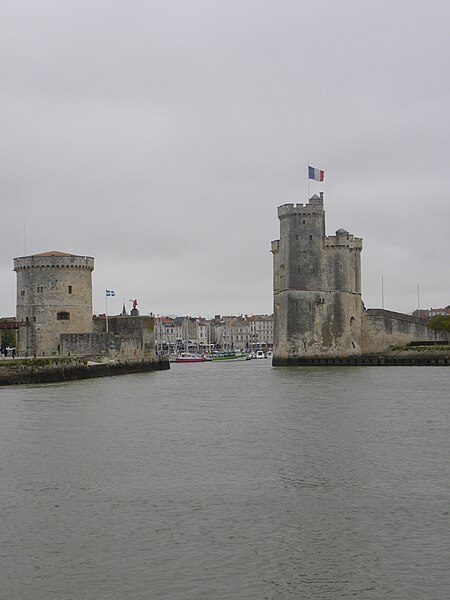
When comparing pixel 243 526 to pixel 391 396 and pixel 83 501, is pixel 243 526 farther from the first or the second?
pixel 391 396

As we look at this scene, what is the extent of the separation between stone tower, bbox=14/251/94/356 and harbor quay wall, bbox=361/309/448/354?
18371 mm

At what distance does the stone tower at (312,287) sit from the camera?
47.0m

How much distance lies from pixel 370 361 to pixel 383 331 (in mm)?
3263

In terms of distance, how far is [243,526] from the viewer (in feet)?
32.1

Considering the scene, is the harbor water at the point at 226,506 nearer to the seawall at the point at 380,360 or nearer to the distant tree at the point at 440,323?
the seawall at the point at 380,360

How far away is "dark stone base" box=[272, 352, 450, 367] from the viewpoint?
47.3 m

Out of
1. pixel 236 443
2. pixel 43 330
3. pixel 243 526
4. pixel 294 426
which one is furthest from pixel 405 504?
pixel 43 330

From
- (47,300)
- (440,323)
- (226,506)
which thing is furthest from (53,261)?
(226,506)

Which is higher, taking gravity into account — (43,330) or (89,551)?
(43,330)

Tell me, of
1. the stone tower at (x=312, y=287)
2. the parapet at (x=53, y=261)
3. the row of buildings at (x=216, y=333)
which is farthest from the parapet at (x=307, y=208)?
the row of buildings at (x=216, y=333)

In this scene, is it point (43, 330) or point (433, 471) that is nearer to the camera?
point (433, 471)

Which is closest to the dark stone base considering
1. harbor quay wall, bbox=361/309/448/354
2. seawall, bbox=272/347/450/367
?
seawall, bbox=272/347/450/367

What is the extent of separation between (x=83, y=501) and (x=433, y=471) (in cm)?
505

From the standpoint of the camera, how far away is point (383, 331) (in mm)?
50750
